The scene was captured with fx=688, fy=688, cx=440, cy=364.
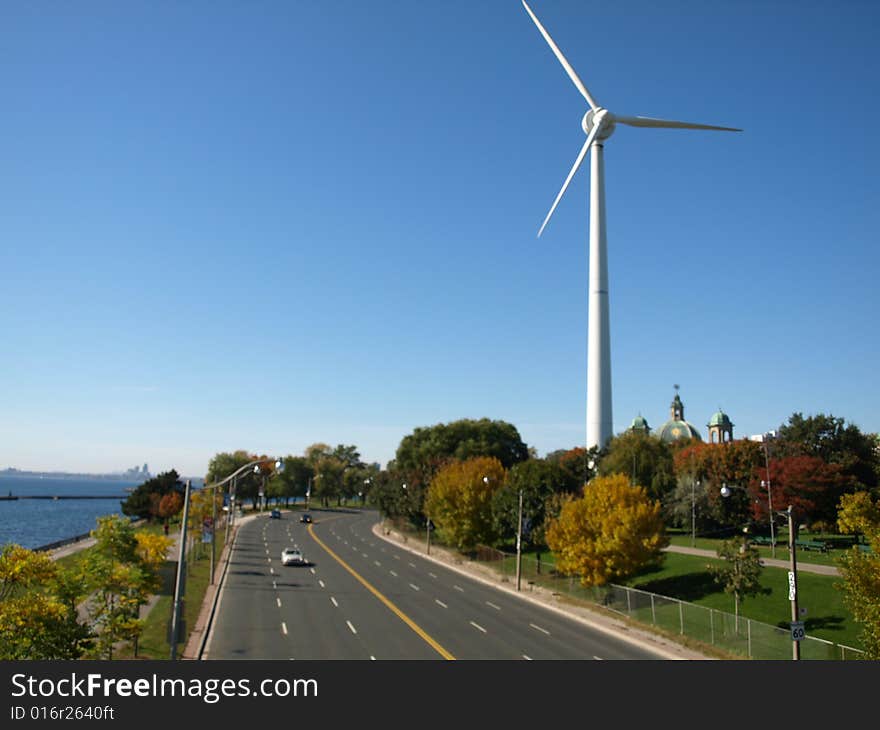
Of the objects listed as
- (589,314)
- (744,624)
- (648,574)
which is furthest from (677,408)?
(744,624)

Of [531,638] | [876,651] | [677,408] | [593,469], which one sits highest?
[677,408]

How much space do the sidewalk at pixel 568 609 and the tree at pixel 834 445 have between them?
32848mm

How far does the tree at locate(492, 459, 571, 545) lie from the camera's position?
62375 millimetres

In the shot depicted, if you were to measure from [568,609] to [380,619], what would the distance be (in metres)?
13.9

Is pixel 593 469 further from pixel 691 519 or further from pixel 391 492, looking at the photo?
pixel 391 492

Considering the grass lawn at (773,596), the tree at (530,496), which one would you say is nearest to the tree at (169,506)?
the tree at (530,496)

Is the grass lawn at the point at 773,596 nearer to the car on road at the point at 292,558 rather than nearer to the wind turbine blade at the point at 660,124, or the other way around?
the car on road at the point at 292,558

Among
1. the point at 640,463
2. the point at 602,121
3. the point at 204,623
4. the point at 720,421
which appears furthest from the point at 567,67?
the point at 720,421

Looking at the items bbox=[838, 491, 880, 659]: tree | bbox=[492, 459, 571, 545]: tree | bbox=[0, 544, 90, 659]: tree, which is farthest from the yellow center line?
bbox=[838, 491, 880, 659]: tree

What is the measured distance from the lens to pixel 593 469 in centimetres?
7956
